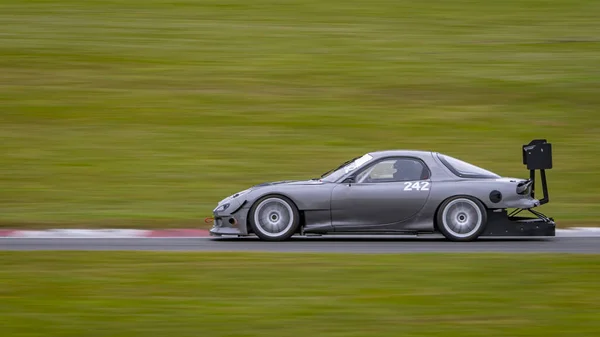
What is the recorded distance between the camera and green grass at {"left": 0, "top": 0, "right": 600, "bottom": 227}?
16.8 metres

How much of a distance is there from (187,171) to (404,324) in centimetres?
1099

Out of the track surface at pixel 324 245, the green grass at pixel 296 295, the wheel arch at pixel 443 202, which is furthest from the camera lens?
the wheel arch at pixel 443 202

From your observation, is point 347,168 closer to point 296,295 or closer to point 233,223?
point 233,223

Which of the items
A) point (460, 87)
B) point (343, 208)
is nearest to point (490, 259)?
point (343, 208)

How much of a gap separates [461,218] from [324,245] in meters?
1.78

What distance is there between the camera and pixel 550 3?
1200 inches

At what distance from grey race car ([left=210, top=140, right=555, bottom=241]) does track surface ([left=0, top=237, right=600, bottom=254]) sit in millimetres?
171

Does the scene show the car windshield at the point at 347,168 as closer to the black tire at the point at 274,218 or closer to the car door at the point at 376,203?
the car door at the point at 376,203

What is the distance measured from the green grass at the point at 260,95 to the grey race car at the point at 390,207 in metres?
2.53

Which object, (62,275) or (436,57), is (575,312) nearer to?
(62,275)

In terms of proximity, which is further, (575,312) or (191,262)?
(191,262)

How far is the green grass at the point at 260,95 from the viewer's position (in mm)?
16828

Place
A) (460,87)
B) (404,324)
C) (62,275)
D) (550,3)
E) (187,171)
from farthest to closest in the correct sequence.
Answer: (550,3) → (460,87) → (187,171) → (62,275) → (404,324)

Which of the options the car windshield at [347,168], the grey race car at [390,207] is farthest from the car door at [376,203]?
the car windshield at [347,168]
